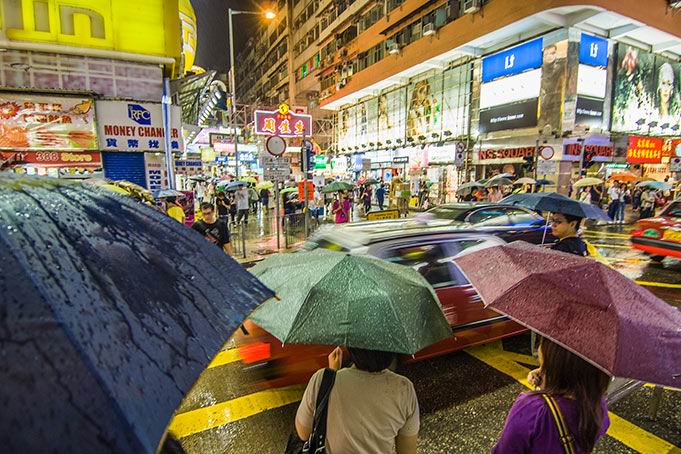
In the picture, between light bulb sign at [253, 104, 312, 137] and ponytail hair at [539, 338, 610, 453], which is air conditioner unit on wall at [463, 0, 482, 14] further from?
ponytail hair at [539, 338, 610, 453]

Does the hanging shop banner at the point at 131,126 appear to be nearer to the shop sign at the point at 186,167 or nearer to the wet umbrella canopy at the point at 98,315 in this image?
the shop sign at the point at 186,167

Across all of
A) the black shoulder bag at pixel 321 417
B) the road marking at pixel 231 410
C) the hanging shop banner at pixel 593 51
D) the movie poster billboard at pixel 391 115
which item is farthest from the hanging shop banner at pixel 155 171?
the movie poster billboard at pixel 391 115

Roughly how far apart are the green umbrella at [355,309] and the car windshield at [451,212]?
5675 mm

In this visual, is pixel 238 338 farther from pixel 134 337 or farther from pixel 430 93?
pixel 430 93

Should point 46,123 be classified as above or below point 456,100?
below

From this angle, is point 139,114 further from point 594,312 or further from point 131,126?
point 594,312

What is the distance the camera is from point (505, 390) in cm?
406

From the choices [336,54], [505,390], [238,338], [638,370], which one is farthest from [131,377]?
[336,54]

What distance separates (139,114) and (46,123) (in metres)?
2.17

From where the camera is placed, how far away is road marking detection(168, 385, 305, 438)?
141 inches

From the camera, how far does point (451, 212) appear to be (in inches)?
318

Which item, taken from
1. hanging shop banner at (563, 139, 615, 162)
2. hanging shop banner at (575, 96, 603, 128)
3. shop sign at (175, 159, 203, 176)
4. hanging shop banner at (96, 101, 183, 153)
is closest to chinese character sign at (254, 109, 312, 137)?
shop sign at (175, 159, 203, 176)

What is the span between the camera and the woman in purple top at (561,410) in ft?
4.99

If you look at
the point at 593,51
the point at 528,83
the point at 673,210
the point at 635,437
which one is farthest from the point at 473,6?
the point at 635,437
